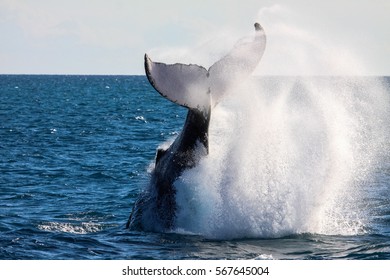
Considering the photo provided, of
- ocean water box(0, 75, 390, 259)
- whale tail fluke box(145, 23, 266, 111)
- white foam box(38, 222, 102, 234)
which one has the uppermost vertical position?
whale tail fluke box(145, 23, 266, 111)

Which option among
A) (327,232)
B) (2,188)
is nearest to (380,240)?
(327,232)

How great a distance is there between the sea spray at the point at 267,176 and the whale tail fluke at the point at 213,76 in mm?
568

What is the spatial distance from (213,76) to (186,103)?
0.53m

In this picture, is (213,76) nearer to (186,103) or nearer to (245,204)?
(186,103)

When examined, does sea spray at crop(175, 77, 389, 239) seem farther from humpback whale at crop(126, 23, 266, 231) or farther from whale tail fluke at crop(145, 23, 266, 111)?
whale tail fluke at crop(145, 23, 266, 111)

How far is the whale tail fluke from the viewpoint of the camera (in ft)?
33.2

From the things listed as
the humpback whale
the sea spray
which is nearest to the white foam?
the humpback whale

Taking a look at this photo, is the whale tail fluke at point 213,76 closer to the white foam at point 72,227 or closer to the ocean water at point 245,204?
the ocean water at point 245,204

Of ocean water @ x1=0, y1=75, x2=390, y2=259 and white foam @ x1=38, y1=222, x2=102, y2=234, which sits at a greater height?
ocean water @ x1=0, y1=75, x2=390, y2=259

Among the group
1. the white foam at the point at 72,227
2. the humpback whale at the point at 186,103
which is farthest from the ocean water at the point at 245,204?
the humpback whale at the point at 186,103

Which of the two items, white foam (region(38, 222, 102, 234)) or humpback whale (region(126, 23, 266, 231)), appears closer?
humpback whale (region(126, 23, 266, 231))

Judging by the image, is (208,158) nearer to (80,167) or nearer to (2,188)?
(2,188)

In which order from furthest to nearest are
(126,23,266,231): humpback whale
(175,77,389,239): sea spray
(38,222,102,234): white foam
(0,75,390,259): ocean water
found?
(38,222,102,234): white foam
(175,77,389,239): sea spray
(0,75,390,259): ocean water
(126,23,266,231): humpback whale

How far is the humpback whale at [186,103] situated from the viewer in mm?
10094
